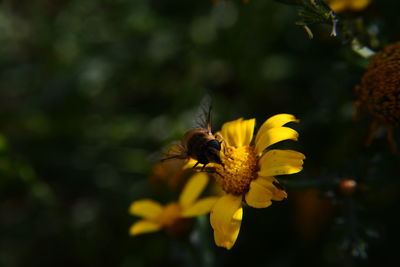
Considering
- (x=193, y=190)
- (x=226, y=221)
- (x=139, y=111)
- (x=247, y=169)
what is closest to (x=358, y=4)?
(x=247, y=169)

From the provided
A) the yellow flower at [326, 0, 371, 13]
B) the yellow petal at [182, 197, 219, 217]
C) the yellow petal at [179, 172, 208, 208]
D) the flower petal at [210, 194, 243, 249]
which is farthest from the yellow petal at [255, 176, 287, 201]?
the yellow flower at [326, 0, 371, 13]

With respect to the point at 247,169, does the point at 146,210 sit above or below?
below

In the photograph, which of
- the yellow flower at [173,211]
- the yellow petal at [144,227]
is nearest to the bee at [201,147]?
the yellow flower at [173,211]

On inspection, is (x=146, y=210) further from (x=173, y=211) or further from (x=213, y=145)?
(x=213, y=145)

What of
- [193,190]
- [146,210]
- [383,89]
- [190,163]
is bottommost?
[146,210]

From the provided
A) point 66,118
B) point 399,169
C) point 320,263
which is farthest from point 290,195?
point 66,118

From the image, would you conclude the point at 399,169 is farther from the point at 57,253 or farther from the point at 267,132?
the point at 57,253
